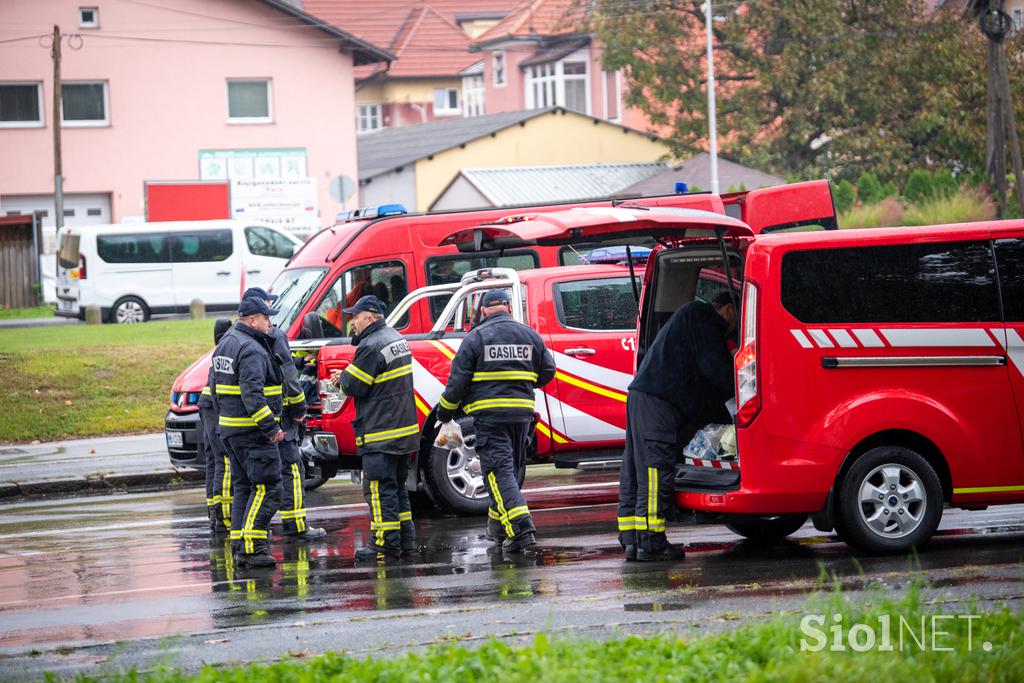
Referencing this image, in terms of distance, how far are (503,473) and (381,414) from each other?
96 cm

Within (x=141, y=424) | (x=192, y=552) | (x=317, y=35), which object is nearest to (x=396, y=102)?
(x=317, y=35)

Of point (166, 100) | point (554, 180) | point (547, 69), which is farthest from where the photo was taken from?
point (547, 69)

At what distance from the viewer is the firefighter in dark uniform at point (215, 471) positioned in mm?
11281

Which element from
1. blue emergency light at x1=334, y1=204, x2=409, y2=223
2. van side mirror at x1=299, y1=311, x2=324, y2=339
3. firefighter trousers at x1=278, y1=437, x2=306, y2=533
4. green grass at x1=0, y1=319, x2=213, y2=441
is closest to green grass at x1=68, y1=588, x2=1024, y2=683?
firefighter trousers at x1=278, y1=437, x2=306, y2=533

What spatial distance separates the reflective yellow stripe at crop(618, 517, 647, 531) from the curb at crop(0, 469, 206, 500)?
7.40 meters

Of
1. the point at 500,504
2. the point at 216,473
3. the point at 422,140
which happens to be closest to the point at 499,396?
the point at 500,504

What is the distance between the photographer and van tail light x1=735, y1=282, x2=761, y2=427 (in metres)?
8.60

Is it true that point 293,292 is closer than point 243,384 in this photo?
No

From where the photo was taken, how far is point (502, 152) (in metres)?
52.8

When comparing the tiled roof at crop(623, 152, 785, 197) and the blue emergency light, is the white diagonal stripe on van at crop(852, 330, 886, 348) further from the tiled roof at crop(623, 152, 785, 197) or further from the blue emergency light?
the tiled roof at crop(623, 152, 785, 197)

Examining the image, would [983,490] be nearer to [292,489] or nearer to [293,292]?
[292,489]

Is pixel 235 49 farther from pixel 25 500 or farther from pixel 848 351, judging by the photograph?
pixel 848 351

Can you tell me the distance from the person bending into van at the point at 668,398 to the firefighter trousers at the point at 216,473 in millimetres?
3594

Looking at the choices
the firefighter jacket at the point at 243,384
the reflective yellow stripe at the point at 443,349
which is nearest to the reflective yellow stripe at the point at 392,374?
the firefighter jacket at the point at 243,384
